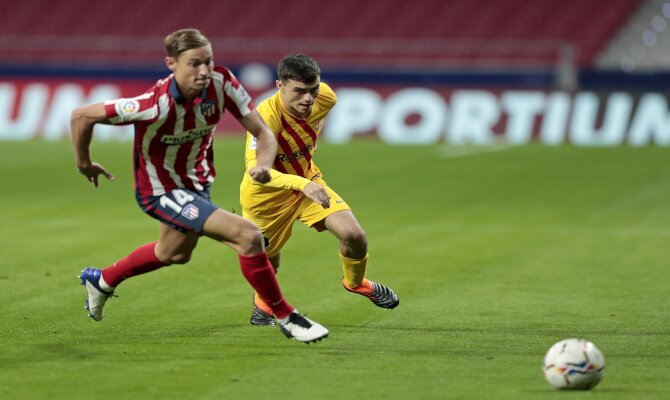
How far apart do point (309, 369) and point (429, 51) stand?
24.6 metres

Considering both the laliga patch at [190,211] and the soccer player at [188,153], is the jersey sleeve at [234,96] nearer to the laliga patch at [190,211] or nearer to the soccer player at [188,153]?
the soccer player at [188,153]

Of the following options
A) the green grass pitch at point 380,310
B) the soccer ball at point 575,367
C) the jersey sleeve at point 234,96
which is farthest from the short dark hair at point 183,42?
the soccer ball at point 575,367

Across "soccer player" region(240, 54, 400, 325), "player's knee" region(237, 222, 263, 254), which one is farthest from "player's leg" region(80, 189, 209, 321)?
"soccer player" region(240, 54, 400, 325)

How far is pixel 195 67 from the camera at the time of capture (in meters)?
7.17

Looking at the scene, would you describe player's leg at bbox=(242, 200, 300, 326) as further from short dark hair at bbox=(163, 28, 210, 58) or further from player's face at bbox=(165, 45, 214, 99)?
short dark hair at bbox=(163, 28, 210, 58)

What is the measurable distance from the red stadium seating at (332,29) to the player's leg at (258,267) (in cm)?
2209

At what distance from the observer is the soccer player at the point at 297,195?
8.32 metres

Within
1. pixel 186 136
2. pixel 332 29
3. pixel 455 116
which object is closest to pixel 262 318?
pixel 186 136

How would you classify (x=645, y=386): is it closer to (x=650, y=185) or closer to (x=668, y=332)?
(x=668, y=332)

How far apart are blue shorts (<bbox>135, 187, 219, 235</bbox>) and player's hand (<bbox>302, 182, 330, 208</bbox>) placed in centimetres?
59

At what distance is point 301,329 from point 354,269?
4.48 ft

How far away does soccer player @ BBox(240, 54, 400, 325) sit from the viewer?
328 inches

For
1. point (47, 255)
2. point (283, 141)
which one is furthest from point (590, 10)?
point (283, 141)

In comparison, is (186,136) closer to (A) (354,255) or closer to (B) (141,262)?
(B) (141,262)
